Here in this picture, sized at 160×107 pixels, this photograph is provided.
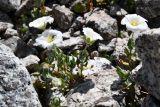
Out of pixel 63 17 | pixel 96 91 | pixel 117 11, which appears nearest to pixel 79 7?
pixel 63 17

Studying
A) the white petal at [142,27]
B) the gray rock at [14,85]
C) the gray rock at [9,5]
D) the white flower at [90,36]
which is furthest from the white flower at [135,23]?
the gray rock at [9,5]

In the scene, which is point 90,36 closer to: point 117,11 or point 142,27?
point 142,27

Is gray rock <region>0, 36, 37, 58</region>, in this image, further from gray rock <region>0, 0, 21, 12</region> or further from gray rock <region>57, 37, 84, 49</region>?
gray rock <region>0, 0, 21, 12</region>

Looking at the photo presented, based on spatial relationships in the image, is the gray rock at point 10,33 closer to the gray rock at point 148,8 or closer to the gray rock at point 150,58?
the gray rock at point 148,8

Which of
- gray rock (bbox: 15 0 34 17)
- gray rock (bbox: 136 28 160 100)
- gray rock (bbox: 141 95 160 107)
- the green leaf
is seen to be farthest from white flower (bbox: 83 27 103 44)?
gray rock (bbox: 15 0 34 17)

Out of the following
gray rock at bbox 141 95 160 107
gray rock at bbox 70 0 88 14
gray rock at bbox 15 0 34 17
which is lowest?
gray rock at bbox 141 95 160 107

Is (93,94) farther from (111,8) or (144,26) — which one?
(111,8)
